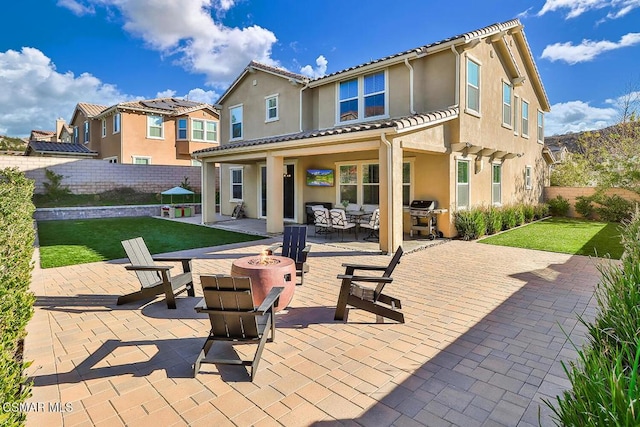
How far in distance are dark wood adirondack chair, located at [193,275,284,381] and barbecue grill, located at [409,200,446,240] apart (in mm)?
9836

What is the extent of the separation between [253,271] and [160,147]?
2686cm

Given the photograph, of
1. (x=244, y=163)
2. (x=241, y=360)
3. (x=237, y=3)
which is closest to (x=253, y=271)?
(x=241, y=360)

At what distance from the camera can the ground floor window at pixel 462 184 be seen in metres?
13.3

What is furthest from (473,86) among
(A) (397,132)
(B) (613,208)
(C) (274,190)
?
(B) (613,208)

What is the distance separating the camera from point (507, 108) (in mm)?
16422

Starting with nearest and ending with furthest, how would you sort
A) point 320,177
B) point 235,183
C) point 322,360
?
point 322,360 → point 320,177 → point 235,183

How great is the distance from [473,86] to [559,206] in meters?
12.9

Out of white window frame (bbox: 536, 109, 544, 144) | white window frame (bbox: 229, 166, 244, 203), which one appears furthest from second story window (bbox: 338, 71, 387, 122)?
white window frame (bbox: 536, 109, 544, 144)

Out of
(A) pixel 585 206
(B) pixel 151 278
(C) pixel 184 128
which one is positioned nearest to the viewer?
(B) pixel 151 278

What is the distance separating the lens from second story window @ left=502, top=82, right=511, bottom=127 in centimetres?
1595

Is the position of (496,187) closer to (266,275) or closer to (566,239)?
(566,239)

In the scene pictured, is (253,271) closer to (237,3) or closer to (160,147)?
(237,3)

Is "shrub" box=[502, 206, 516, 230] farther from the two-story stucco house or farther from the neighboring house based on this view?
the two-story stucco house

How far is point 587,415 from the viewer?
1919 millimetres
